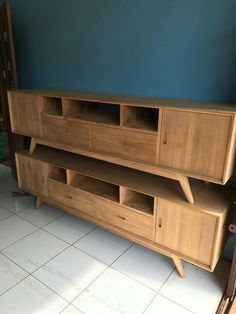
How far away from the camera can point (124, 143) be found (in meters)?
1.67

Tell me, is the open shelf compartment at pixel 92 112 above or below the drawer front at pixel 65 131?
above

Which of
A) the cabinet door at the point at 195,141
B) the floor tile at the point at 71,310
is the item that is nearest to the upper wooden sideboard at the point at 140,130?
the cabinet door at the point at 195,141

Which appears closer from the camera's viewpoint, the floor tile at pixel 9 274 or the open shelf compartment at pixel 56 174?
the floor tile at pixel 9 274

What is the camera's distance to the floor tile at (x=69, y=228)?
2158 millimetres

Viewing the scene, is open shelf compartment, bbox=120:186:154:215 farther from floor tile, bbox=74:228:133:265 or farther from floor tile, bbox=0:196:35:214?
floor tile, bbox=0:196:35:214

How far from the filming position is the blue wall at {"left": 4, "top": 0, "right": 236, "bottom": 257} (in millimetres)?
1592

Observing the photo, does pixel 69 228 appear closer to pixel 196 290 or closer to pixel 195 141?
pixel 196 290

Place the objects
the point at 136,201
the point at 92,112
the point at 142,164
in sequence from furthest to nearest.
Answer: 1. the point at 92,112
2. the point at 136,201
3. the point at 142,164

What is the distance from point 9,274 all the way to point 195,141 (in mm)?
1478

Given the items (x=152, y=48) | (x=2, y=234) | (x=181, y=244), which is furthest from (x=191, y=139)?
(x=2, y=234)

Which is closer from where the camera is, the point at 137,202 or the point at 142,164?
the point at 142,164

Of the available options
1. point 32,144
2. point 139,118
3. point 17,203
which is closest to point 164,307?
point 139,118

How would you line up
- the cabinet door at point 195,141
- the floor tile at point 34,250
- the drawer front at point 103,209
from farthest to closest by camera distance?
the floor tile at point 34,250
the drawer front at point 103,209
the cabinet door at point 195,141

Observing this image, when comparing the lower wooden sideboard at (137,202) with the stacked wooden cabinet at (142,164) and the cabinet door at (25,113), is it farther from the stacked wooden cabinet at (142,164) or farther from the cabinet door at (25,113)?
the cabinet door at (25,113)
